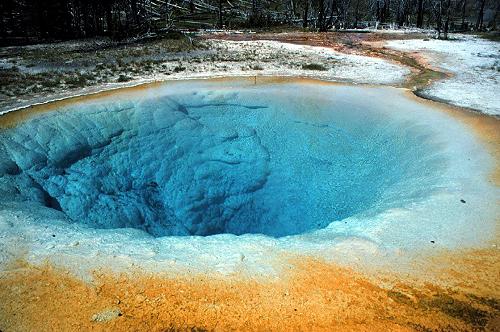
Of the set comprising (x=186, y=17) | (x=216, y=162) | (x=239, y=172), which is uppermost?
(x=186, y=17)

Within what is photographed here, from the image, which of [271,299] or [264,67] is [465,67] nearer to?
[264,67]

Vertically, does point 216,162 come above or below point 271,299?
below

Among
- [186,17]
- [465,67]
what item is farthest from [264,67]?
[186,17]

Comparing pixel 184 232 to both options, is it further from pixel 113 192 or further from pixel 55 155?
pixel 55 155

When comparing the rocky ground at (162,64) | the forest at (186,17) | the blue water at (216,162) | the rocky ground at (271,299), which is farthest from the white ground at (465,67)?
the rocky ground at (271,299)

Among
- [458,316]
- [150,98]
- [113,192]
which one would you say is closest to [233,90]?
[150,98]

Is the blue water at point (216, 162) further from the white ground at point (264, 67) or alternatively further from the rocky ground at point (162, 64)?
the rocky ground at point (162, 64)
